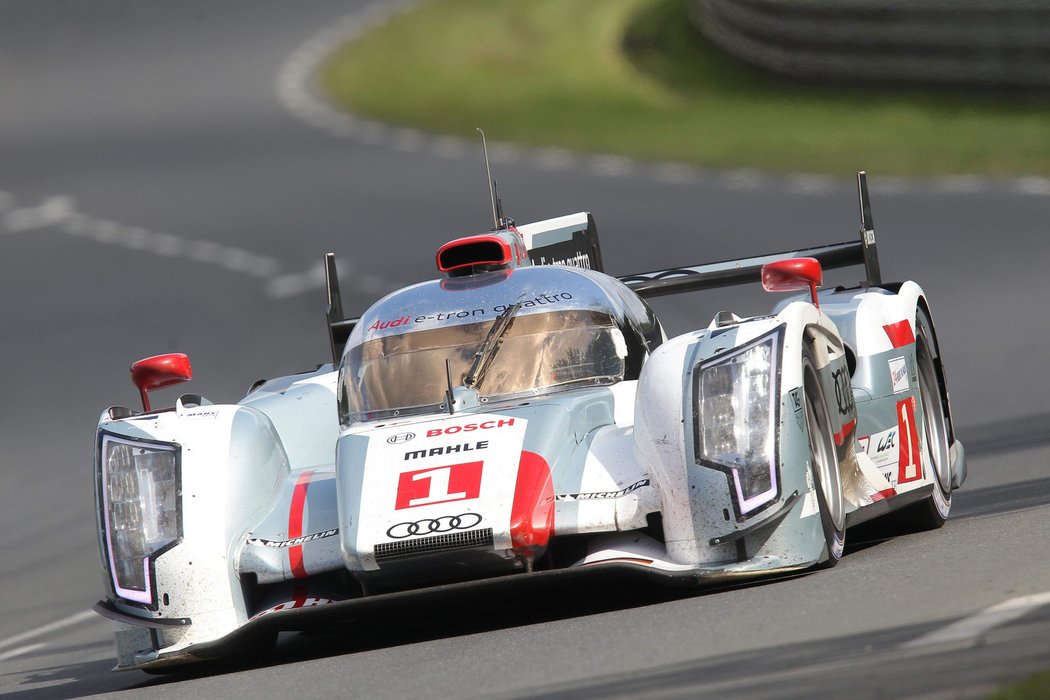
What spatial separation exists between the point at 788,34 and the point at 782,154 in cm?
287

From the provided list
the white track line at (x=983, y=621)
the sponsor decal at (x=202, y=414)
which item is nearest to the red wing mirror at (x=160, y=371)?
the sponsor decal at (x=202, y=414)

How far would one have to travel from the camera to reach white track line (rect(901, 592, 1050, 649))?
4.83 meters

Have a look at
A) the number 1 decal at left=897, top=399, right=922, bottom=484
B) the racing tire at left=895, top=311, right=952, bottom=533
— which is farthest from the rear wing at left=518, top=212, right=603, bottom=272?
the number 1 decal at left=897, top=399, right=922, bottom=484

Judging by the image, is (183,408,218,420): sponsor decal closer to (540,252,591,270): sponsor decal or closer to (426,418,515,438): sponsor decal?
(426,418,515,438): sponsor decal

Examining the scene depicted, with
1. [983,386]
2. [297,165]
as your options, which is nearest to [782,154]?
[297,165]

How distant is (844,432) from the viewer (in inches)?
281

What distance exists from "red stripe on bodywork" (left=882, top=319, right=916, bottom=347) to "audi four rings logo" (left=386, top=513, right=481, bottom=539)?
8.30 ft

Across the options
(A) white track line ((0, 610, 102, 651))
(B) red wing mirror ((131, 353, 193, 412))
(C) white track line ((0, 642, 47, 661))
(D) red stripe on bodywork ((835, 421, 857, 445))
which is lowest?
(A) white track line ((0, 610, 102, 651))

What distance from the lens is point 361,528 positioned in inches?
251

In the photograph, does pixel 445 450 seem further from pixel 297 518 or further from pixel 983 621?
pixel 983 621

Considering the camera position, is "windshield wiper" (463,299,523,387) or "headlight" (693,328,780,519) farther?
"windshield wiper" (463,299,523,387)

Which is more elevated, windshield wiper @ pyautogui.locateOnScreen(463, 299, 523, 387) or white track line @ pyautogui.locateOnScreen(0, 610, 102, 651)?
windshield wiper @ pyautogui.locateOnScreen(463, 299, 523, 387)

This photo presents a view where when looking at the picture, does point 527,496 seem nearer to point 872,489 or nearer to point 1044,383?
point 872,489

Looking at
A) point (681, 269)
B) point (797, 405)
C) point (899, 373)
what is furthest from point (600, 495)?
point (681, 269)
